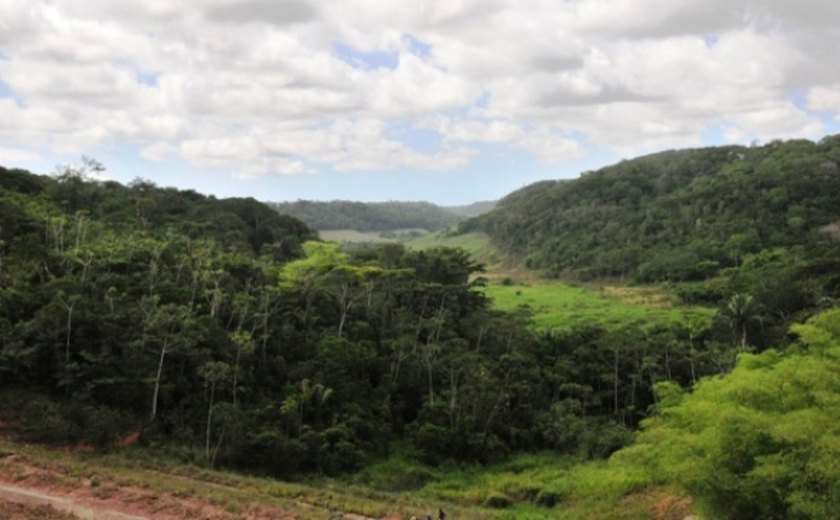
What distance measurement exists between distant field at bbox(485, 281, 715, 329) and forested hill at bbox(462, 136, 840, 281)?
351 inches

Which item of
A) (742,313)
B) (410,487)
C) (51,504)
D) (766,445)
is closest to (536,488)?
(410,487)

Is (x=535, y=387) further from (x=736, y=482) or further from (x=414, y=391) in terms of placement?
(x=736, y=482)

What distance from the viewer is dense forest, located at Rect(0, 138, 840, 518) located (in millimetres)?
19219

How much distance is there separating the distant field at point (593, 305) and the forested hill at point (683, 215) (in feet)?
29.2

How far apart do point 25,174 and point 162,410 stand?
161ft

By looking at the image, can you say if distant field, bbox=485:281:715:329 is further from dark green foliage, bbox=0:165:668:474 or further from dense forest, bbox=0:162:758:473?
dark green foliage, bbox=0:165:668:474

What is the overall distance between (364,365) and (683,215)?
91.2m

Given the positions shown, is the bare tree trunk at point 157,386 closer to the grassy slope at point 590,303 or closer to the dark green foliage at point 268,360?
the dark green foliage at point 268,360

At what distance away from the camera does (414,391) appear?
4381cm

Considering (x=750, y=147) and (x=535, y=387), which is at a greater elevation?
(x=750, y=147)

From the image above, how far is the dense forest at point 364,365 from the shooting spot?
63.1 ft

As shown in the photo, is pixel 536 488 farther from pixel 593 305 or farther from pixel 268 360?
pixel 593 305

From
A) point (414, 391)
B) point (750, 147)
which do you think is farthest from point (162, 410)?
point (750, 147)

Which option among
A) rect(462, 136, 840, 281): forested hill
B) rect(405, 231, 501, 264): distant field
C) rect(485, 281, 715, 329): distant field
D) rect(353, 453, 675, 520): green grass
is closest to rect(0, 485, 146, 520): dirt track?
rect(353, 453, 675, 520): green grass
